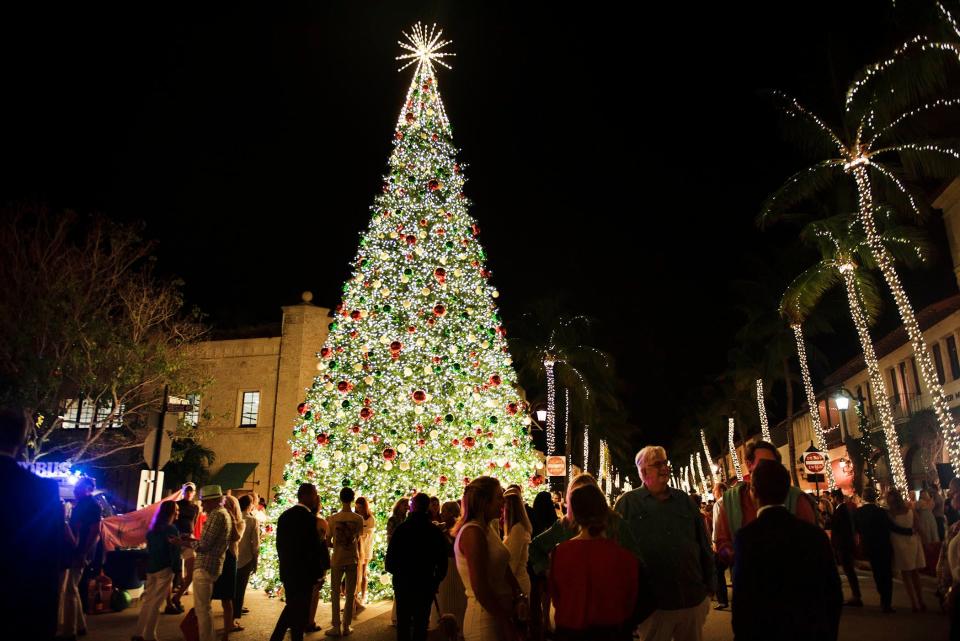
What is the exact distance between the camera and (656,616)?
4.93 m

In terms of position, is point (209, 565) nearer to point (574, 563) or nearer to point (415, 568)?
point (415, 568)

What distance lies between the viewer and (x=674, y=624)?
16.1 feet

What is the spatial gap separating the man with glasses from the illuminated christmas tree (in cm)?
927

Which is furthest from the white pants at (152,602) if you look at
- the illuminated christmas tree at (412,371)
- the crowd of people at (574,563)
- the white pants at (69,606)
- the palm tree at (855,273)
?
the palm tree at (855,273)

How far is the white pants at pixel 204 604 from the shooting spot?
8.13 m

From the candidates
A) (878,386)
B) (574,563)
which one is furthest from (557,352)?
(574,563)

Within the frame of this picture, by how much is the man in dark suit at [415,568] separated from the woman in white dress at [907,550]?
8.31 meters

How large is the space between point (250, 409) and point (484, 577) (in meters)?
28.6

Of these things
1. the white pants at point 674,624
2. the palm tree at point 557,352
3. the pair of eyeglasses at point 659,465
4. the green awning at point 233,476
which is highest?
the palm tree at point 557,352

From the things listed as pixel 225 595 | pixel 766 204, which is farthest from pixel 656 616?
pixel 766 204

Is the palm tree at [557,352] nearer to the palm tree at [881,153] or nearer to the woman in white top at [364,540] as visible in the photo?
the palm tree at [881,153]

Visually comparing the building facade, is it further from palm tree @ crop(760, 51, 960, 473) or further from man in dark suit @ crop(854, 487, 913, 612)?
man in dark suit @ crop(854, 487, 913, 612)

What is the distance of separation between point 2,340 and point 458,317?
49.7 feet

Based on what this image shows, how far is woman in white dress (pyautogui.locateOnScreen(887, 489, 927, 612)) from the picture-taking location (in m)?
11.2
